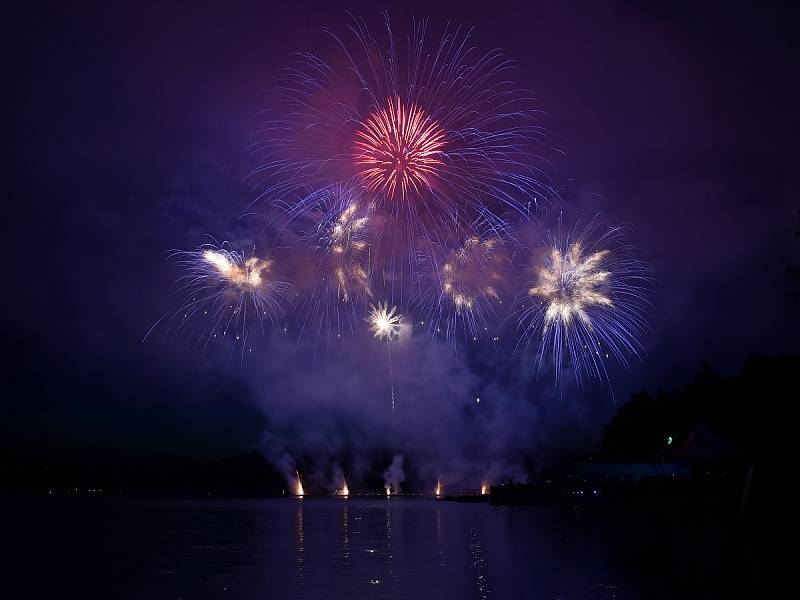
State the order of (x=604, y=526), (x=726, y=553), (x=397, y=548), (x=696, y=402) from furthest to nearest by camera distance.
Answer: (x=696, y=402), (x=604, y=526), (x=397, y=548), (x=726, y=553)

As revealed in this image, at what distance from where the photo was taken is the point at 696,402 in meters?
74.7

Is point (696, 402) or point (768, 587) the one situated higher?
point (696, 402)

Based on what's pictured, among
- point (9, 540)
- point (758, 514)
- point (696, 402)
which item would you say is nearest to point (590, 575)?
point (758, 514)

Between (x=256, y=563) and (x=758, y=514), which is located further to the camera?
(x=758, y=514)

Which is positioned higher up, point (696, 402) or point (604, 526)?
point (696, 402)

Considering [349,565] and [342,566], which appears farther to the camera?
[349,565]

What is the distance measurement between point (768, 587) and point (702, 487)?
91.8 ft

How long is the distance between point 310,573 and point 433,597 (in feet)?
21.0

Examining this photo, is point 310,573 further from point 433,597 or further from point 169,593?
point 433,597

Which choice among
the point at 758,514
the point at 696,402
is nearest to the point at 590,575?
the point at 758,514

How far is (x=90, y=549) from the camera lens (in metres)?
35.9

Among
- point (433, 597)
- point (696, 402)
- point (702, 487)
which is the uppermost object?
point (696, 402)

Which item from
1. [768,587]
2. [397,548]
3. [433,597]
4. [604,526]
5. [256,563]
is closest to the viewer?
[768,587]

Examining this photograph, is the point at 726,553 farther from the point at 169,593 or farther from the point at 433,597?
the point at 169,593
